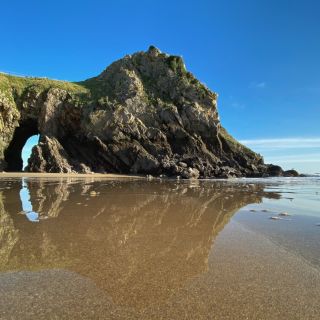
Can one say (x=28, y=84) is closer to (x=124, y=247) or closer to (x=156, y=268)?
(x=124, y=247)

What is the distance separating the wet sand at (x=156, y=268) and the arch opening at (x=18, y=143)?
127ft

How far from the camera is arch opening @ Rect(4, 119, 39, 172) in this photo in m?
42.8

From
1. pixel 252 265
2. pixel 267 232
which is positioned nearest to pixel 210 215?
pixel 267 232

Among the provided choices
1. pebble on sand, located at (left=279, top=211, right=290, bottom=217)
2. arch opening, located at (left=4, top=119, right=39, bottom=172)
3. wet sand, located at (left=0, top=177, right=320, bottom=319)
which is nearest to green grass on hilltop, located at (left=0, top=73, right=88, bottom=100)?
arch opening, located at (left=4, top=119, right=39, bottom=172)

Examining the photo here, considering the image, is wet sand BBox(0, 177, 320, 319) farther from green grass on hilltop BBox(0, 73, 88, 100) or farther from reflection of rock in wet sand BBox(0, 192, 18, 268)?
green grass on hilltop BBox(0, 73, 88, 100)

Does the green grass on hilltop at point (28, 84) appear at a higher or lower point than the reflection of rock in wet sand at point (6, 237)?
higher

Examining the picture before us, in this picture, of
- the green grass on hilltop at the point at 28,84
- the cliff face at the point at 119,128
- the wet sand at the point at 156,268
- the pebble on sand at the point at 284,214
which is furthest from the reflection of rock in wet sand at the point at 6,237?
the green grass on hilltop at the point at 28,84

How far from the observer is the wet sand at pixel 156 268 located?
3.02m

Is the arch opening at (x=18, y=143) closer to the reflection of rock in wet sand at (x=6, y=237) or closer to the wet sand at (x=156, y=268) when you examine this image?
the reflection of rock in wet sand at (x=6, y=237)

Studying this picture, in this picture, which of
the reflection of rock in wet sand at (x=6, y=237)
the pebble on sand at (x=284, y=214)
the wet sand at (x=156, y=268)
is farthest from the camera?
the pebble on sand at (x=284, y=214)

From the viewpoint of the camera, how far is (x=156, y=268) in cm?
422

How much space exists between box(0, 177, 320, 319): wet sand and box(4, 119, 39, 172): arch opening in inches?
1523

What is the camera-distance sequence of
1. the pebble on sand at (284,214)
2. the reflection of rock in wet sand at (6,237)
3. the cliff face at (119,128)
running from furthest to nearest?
the cliff face at (119,128)
the pebble on sand at (284,214)
the reflection of rock in wet sand at (6,237)

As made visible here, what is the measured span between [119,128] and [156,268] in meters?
40.6
